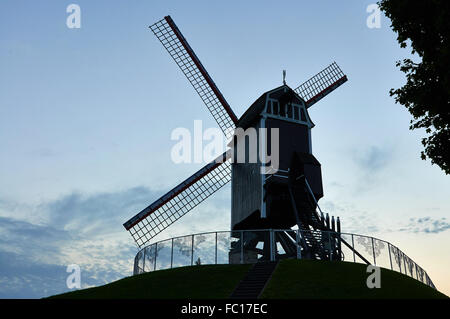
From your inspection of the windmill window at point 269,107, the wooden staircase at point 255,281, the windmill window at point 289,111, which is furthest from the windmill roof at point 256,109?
the wooden staircase at point 255,281

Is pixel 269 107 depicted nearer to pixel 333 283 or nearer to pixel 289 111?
pixel 289 111

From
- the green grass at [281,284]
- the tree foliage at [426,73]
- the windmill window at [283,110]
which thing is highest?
the windmill window at [283,110]

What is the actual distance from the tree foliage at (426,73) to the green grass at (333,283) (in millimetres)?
5894

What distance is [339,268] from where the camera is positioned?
23516 millimetres

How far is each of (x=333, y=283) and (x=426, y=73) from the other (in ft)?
30.7

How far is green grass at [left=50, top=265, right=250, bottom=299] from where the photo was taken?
846 inches

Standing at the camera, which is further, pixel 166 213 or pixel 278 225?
pixel 166 213

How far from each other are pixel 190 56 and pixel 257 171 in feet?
44.1

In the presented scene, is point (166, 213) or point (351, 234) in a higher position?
point (166, 213)

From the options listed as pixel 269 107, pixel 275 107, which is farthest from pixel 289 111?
pixel 269 107

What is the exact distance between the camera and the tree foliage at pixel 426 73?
1878 cm

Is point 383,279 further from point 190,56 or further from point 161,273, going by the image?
point 190,56

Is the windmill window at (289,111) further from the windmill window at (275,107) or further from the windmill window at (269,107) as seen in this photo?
the windmill window at (269,107)
